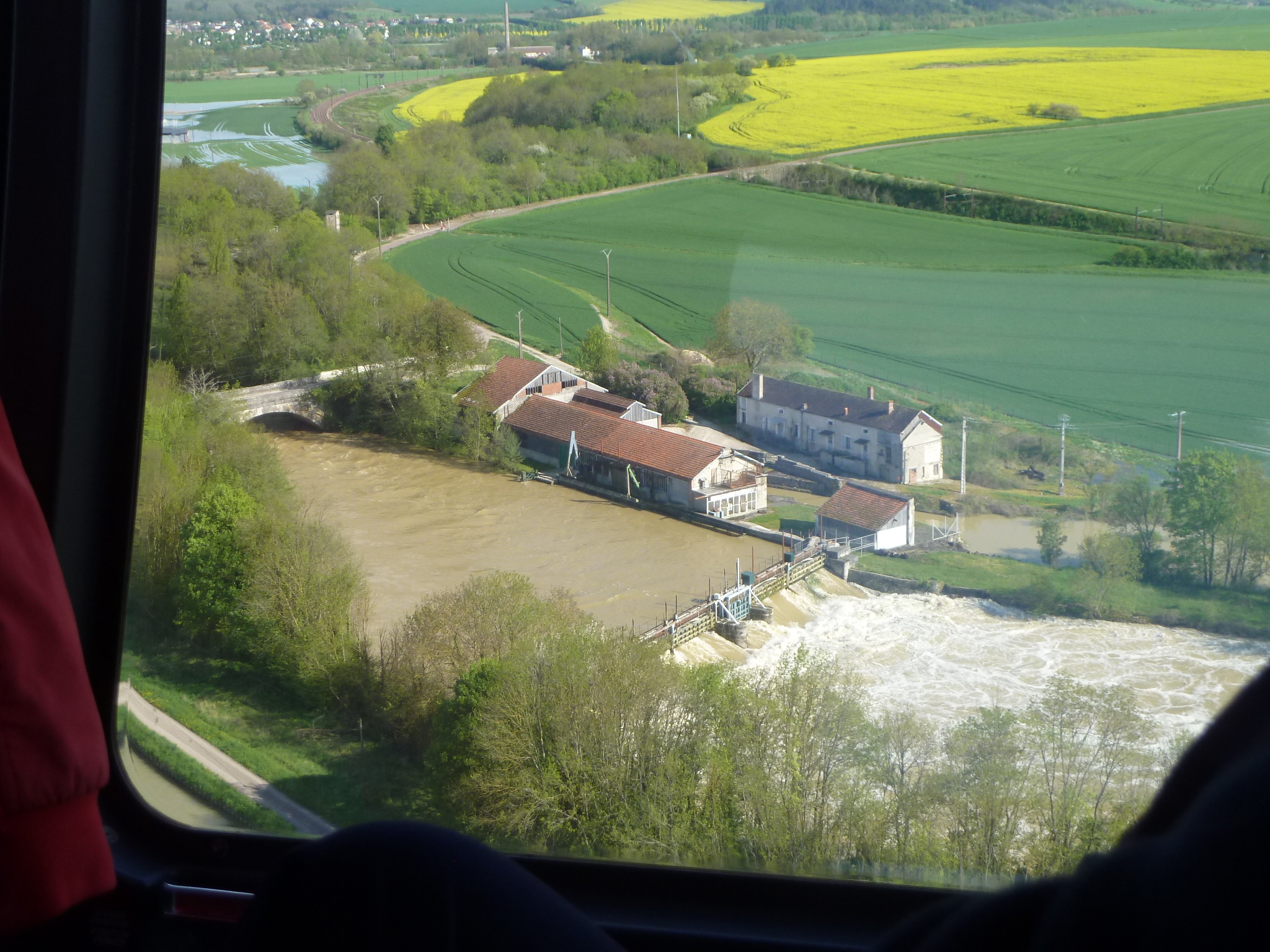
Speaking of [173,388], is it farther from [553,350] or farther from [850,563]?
[850,563]

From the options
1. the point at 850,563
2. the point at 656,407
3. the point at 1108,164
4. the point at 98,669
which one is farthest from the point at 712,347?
the point at 98,669

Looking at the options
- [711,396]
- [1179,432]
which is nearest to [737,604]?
[711,396]

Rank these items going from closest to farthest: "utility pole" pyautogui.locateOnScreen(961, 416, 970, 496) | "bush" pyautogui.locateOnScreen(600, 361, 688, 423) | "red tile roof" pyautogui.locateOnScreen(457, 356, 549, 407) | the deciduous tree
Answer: "utility pole" pyautogui.locateOnScreen(961, 416, 970, 496) < the deciduous tree < "bush" pyautogui.locateOnScreen(600, 361, 688, 423) < "red tile roof" pyautogui.locateOnScreen(457, 356, 549, 407)

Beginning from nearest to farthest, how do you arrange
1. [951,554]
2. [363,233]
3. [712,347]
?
1. [951,554]
2. [712,347]
3. [363,233]

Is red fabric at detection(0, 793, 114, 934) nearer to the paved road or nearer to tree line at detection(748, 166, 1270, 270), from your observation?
the paved road

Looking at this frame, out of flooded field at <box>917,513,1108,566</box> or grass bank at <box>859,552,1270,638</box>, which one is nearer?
grass bank at <box>859,552,1270,638</box>

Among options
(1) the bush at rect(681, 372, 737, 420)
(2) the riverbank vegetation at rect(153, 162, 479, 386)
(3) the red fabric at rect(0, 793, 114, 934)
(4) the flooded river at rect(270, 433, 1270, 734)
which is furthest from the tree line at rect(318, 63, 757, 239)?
(3) the red fabric at rect(0, 793, 114, 934)
